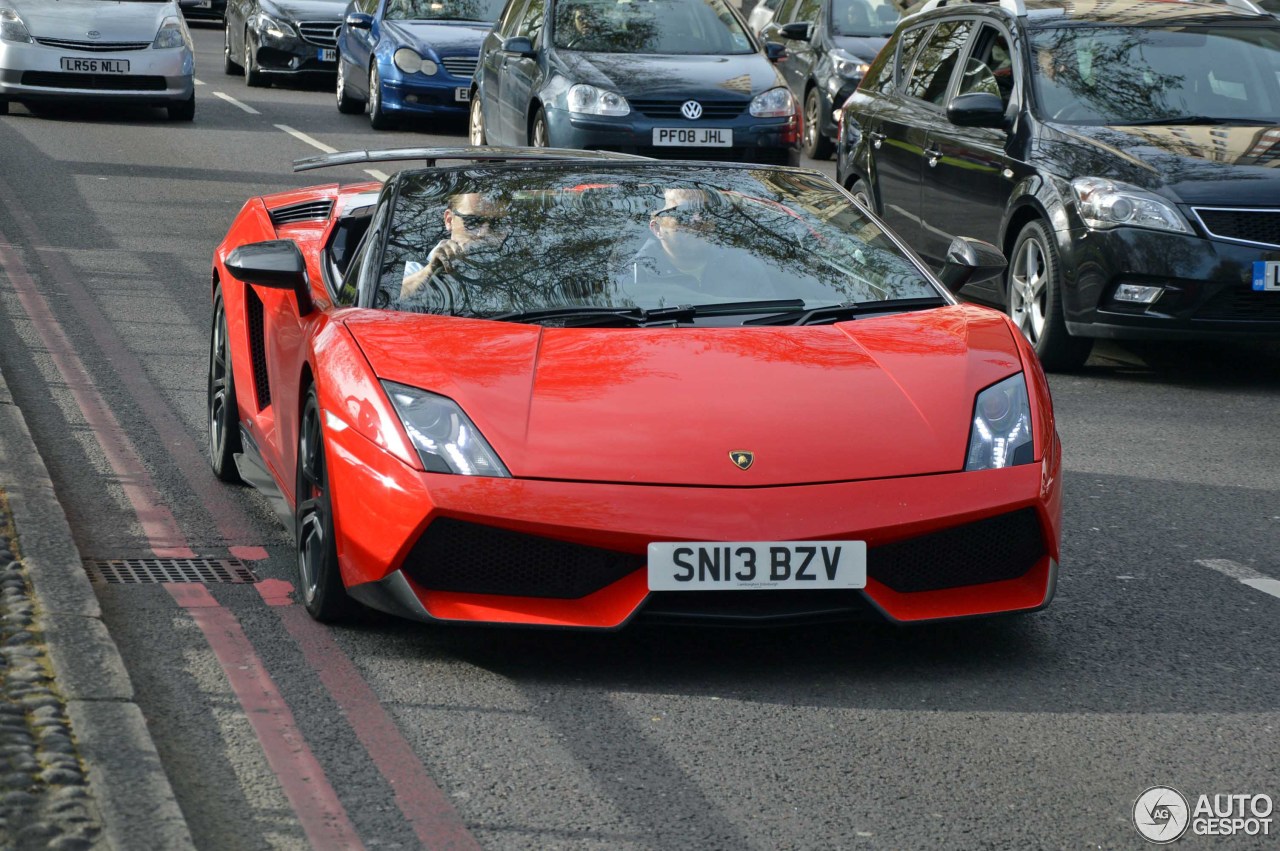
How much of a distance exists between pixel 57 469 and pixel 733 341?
2.90 meters

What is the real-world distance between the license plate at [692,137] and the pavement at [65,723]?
9805 millimetres

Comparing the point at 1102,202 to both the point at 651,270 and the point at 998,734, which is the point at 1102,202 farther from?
the point at 998,734

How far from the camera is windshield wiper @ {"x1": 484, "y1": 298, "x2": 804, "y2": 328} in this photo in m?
5.54

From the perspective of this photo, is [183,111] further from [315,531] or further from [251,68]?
[315,531]

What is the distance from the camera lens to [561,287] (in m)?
5.69

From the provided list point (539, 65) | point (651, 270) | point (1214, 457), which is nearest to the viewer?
point (651, 270)

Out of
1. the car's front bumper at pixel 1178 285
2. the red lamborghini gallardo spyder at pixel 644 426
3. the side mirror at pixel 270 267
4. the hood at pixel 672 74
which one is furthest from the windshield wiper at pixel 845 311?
the hood at pixel 672 74

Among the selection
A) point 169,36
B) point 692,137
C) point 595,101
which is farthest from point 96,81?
point 692,137

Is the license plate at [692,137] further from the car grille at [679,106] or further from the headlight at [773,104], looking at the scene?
the headlight at [773,104]

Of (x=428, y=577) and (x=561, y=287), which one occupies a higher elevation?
(x=561, y=287)

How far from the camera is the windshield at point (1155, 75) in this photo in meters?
10.1

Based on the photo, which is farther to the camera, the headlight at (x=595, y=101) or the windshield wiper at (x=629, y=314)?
the headlight at (x=595, y=101)

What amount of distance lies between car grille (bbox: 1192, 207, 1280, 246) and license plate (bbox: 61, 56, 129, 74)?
14.1 metres

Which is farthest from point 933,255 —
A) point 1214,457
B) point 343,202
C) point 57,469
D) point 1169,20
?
point 57,469
